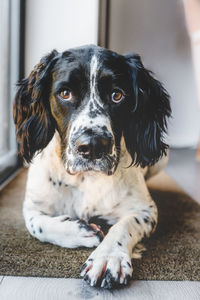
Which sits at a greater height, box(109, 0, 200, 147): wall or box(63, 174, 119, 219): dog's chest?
box(109, 0, 200, 147): wall

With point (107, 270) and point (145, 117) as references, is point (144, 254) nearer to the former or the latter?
point (107, 270)

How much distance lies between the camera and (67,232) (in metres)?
1.22

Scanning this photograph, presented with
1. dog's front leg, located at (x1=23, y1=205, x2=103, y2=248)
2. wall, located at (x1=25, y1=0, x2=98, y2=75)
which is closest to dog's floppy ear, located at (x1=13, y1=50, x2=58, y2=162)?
dog's front leg, located at (x1=23, y1=205, x2=103, y2=248)

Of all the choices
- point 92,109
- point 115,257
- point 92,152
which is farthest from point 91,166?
point 115,257

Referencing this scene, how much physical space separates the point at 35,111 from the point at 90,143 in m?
0.37

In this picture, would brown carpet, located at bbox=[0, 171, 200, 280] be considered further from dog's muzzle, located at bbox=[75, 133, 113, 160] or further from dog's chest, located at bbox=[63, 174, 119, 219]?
dog's muzzle, located at bbox=[75, 133, 113, 160]

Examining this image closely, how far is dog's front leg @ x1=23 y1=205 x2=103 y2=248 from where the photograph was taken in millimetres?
1206

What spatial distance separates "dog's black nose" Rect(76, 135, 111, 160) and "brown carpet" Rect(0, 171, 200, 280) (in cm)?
33

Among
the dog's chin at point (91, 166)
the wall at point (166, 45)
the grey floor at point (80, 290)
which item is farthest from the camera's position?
the wall at point (166, 45)

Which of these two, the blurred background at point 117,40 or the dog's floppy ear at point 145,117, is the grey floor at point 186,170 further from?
the dog's floppy ear at point 145,117

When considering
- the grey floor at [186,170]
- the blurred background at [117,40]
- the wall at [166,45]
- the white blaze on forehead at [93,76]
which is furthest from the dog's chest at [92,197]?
the wall at [166,45]

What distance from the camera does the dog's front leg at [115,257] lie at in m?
0.97

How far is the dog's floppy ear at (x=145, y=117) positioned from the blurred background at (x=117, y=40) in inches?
35.2

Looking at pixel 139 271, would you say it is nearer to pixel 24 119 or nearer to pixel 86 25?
pixel 24 119
